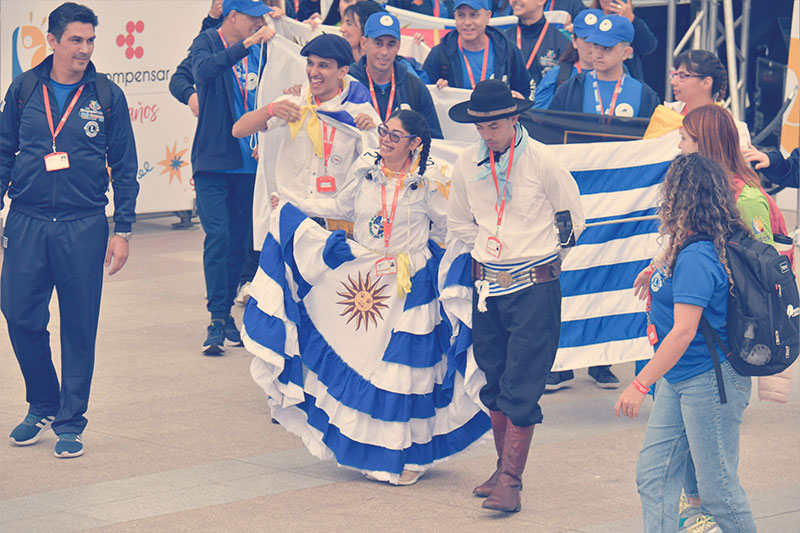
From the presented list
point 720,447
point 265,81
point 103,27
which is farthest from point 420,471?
point 103,27

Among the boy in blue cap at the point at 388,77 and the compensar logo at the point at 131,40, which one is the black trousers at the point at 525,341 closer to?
the boy in blue cap at the point at 388,77

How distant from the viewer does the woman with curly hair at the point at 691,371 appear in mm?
4461

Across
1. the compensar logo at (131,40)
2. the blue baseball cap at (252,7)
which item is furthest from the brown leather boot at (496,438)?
the compensar logo at (131,40)

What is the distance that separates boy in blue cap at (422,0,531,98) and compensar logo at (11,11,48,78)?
17.6 feet

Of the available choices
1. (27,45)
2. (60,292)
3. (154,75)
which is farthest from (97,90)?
(154,75)

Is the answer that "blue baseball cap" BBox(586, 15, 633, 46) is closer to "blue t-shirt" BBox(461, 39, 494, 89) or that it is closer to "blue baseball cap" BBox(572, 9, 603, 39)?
"blue baseball cap" BBox(572, 9, 603, 39)

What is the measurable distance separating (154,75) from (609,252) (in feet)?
23.7

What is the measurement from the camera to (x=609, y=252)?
762 centimetres

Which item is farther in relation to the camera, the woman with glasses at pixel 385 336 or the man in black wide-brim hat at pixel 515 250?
the woman with glasses at pixel 385 336

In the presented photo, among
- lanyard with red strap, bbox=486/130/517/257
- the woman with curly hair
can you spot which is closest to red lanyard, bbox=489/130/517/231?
lanyard with red strap, bbox=486/130/517/257

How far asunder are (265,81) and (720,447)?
451 centimetres

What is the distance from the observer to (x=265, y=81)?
26.9 ft

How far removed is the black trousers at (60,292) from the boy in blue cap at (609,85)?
302 centimetres

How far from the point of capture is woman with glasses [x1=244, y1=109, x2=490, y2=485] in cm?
625
